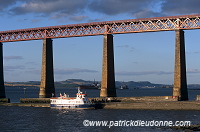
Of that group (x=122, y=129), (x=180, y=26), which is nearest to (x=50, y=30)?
(x=180, y=26)

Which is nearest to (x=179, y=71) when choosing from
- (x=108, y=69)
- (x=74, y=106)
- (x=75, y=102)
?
(x=108, y=69)

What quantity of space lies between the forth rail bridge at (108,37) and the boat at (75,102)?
6.46 meters

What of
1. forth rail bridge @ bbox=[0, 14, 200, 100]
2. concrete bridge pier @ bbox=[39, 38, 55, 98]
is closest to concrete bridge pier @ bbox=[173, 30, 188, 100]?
forth rail bridge @ bbox=[0, 14, 200, 100]

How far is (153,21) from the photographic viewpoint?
8644 cm

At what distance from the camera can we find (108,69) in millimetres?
87625

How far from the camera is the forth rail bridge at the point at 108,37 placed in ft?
263

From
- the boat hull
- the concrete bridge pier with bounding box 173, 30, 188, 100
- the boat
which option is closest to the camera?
the concrete bridge pier with bounding box 173, 30, 188, 100

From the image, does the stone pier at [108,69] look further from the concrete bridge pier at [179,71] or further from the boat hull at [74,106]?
the concrete bridge pier at [179,71]

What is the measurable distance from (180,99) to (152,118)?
1817cm

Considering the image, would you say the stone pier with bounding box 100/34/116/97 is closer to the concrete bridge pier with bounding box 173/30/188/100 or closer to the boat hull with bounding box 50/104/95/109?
the boat hull with bounding box 50/104/95/109

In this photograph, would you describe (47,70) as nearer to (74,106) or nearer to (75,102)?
(75,102)

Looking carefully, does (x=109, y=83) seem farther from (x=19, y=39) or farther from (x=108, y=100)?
(x=19, y=39)

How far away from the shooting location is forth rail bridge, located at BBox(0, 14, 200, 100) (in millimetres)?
80250

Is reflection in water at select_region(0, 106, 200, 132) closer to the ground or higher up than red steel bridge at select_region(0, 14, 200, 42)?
closer to the ground
